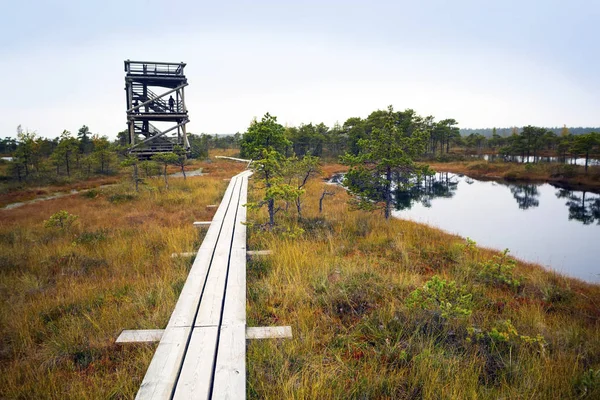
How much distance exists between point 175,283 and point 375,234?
22.1ft

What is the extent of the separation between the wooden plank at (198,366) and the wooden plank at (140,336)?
49cm

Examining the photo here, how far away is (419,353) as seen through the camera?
12.3 feet

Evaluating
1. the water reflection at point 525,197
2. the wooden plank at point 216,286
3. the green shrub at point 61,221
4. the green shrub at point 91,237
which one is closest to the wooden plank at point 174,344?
the wooden plank at point 216,286

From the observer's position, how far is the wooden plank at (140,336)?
3736 mm

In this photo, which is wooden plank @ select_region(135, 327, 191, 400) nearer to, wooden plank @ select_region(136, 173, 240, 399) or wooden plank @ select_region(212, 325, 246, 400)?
wooden plank @ select_region(136, 173, 240, 399)

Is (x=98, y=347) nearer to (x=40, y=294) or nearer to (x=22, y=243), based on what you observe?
(x=40, y=294)

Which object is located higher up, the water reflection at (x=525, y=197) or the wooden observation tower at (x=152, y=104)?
the wooden observation tower at (x=152, y=104)

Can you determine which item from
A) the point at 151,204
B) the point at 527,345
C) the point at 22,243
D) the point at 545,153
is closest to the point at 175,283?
the point at 527,345

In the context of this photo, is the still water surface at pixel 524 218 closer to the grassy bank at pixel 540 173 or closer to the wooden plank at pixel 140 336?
the grassy bank at pixel 540 173

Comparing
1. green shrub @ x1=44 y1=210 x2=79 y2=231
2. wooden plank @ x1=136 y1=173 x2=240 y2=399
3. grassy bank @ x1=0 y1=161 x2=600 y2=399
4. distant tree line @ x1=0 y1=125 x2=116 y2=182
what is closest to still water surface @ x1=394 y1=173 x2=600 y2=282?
grassy bank @ x1=0 y1=161 x2=600 y2=399

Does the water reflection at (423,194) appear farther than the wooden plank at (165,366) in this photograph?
Yes

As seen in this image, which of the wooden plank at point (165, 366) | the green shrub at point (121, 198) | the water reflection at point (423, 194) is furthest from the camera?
the water reflection at point (423, 194)

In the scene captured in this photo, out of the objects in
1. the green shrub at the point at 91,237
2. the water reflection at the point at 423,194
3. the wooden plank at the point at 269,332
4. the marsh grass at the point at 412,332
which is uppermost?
the green shrub at the point at 91,237

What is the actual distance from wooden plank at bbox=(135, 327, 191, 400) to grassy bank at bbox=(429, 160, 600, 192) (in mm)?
37568
